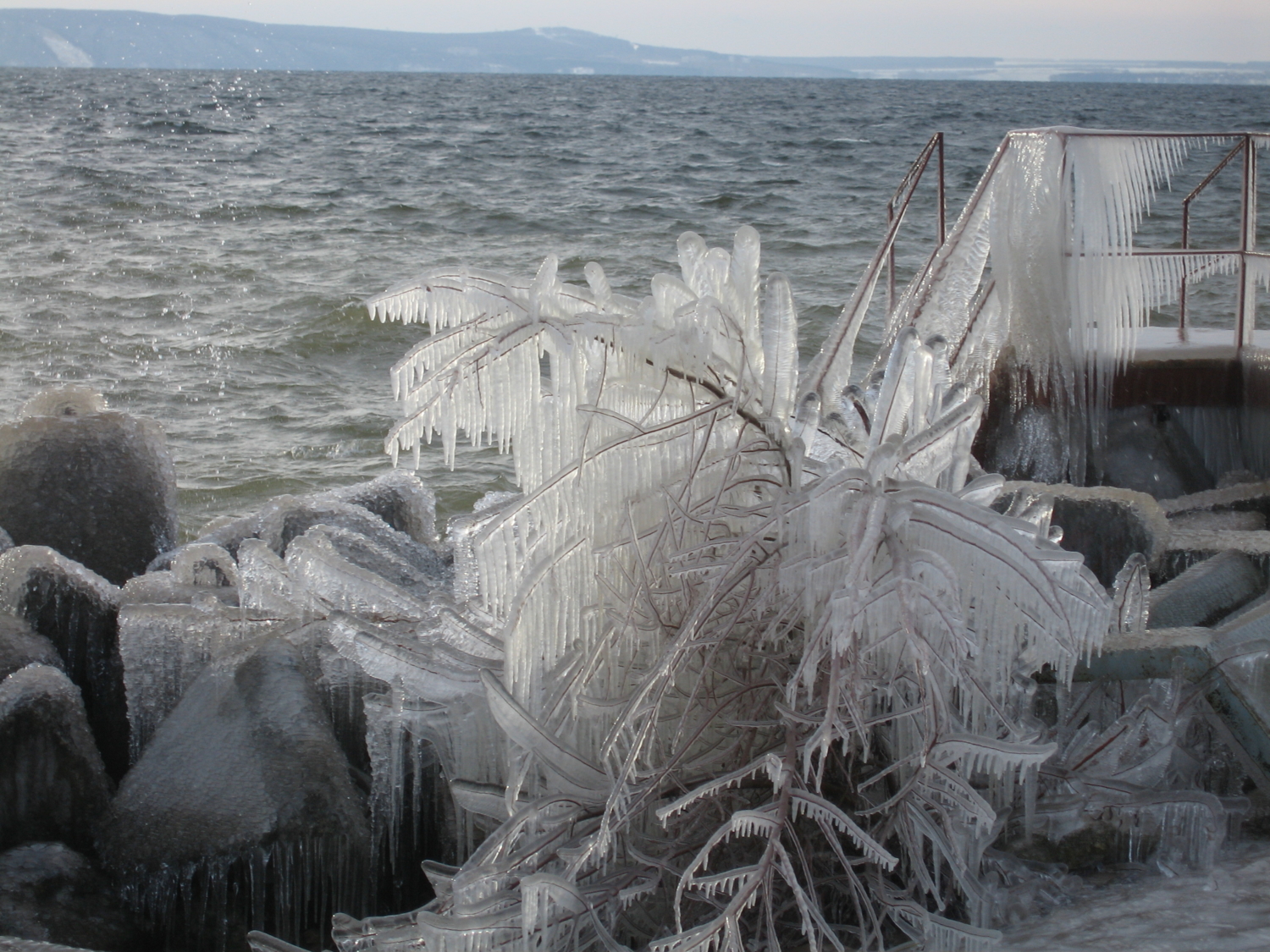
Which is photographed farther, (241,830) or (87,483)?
(87,483)

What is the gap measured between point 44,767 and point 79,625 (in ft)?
3.01

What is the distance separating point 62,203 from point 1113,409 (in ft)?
64.7

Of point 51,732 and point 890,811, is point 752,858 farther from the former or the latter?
point 51,732

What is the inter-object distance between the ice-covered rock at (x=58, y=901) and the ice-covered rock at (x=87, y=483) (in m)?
2.55

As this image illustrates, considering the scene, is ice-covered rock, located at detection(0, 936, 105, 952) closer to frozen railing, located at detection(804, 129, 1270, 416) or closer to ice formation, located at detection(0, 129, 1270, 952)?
ice formation, located at detection(0, 129, 1270, 952)

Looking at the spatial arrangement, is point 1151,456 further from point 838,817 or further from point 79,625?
point 79,625

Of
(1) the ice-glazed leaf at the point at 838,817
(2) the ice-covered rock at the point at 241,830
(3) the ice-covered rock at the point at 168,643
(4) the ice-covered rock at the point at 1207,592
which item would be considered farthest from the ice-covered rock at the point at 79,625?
(4) the ice-covered rock at the point at 1207,592

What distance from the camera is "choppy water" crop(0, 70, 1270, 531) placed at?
10367 millimetres

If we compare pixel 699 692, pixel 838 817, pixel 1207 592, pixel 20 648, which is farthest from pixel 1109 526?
pixel 20 648

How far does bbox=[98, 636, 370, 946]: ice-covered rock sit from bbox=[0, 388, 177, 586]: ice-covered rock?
2.45 meters

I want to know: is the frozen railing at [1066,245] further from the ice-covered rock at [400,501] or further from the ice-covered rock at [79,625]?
the ice-covered rock at [79,625]

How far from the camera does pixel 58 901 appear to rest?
3135mm

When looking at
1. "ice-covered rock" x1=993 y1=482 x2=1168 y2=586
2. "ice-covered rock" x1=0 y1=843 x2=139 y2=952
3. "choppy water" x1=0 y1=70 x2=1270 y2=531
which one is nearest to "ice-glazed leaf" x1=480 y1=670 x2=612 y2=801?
"ice-covered rock" x1=0 y1=843 x2=139 y2=952

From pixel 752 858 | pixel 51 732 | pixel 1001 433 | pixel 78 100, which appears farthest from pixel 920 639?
pixel 78 100
